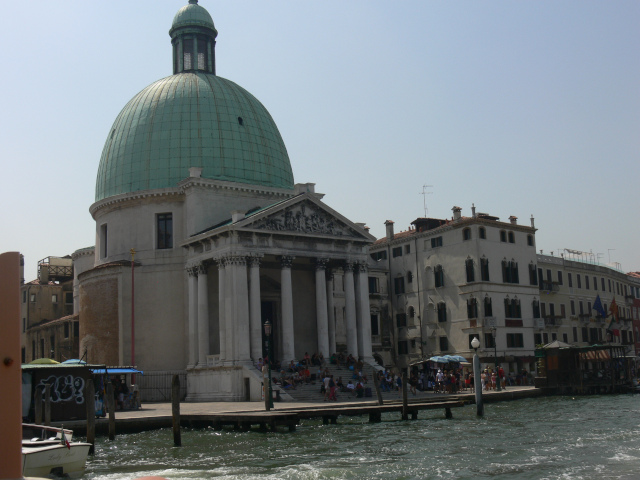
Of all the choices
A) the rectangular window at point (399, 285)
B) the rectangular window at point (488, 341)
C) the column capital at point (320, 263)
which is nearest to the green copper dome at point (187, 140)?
the column capital at point (320, 263)

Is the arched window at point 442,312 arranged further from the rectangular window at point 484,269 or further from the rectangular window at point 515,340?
the rectangular window at point 515,340

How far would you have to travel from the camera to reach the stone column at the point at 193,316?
42.1 m

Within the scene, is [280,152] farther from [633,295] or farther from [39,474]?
[633,295]

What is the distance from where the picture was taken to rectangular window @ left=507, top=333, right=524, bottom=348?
51944 mm

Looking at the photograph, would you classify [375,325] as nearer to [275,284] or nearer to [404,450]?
[275,284]

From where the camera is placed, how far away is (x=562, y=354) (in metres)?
43.6

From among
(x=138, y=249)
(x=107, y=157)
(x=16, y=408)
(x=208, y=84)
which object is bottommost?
(x=16, y=408)

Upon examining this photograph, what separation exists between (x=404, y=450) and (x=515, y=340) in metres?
33.7

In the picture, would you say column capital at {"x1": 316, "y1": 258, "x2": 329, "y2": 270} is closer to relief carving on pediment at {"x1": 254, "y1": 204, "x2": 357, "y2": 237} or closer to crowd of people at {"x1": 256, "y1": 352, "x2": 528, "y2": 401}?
relief carving on pediment at {"x1": 254, "y1": 204, "x2": 357, "y2": 237}

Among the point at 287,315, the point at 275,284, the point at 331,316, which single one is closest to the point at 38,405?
the point at 287,315

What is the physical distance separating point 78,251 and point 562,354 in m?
36.1

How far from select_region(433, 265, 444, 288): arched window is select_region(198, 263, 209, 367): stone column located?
1892cm

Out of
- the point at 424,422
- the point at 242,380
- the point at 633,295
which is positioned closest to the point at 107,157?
the point at 242,380

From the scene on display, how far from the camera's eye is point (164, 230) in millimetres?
45531
